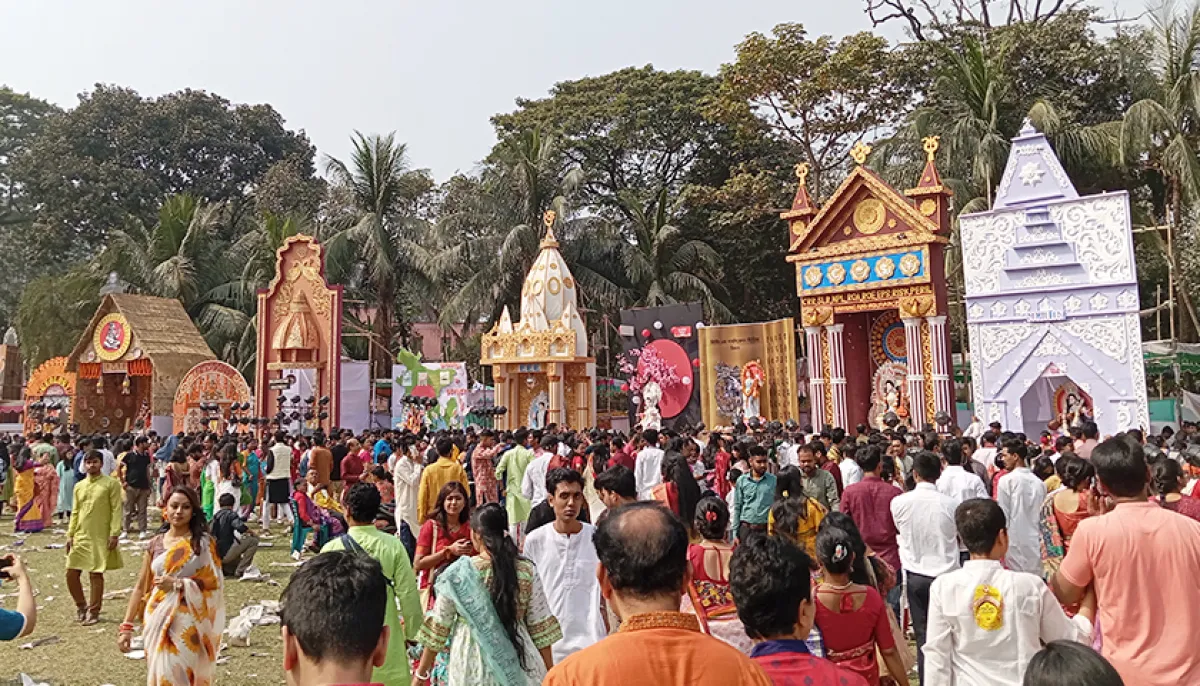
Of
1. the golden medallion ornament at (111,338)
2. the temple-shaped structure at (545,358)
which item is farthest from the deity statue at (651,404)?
the golden medallion ornament at (111,338)

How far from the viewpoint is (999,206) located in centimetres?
1811

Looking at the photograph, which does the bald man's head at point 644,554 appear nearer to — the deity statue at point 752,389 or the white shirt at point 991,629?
the white shirt at point 991,629

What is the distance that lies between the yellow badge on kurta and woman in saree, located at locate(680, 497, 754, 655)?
2.66ft

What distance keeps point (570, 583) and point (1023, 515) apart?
3660 mm

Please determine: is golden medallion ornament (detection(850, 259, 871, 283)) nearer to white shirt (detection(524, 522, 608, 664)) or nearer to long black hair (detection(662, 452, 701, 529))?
long black hair (detection(662, 452, 701, 529))

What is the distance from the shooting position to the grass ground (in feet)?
20.2

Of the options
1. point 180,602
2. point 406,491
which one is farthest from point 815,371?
point 180,602

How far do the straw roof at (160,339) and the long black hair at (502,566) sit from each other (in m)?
23.3

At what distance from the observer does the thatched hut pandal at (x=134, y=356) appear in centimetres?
→ 2455

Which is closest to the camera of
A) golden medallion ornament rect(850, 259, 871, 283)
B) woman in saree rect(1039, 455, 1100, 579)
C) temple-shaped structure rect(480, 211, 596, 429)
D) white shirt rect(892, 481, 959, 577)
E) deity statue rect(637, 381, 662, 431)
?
woman in saree rect(1039, 455, 1100, 579)

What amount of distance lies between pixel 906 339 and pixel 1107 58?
12208 millimetres

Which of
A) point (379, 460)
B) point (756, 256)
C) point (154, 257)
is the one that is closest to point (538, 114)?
point (756, 256)

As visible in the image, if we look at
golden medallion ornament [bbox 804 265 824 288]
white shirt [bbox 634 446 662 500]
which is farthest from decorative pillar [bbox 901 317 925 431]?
white shirt [bbox 634 446 662 500]

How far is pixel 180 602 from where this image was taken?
14.1ft
